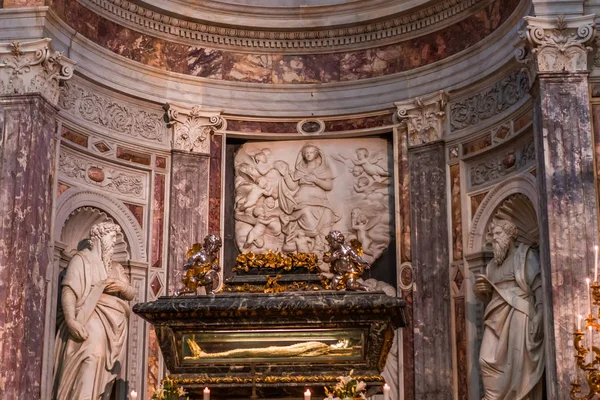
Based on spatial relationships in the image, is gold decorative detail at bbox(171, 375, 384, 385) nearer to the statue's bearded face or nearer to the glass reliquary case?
the glass reliquary case

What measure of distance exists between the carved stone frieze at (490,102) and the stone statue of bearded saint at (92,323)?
508 centimetres

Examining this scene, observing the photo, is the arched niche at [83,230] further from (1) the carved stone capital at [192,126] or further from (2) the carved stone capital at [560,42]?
(2) the carved stone capital at [560,42]

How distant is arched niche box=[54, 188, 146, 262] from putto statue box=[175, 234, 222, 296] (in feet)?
7.57

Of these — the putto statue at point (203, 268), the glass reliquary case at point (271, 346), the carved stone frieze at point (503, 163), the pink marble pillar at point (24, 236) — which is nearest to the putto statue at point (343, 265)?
the glass reliquary case at point (271, 346)

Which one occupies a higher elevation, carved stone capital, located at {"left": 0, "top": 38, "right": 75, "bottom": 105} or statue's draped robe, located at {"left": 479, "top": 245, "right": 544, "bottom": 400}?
carved stone capital, located at {"left": 0, "top": 38, "right": 75, "bottom": 105}

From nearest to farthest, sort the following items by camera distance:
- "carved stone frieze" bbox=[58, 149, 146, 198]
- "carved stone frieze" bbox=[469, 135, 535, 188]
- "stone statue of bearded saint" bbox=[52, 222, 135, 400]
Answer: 1. "stone statue of bearded saint" bbox=[52, 222, 135, 400]
2. "carved stone frieze" bbox=[469, 135, 535, 188]
3. "carved stone frieze" bbox=[58, 149, 146, 198]

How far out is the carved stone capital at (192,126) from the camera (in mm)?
14750

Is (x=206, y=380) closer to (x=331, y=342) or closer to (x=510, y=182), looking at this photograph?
(x=331, y=342)

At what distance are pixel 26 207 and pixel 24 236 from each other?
363 mm

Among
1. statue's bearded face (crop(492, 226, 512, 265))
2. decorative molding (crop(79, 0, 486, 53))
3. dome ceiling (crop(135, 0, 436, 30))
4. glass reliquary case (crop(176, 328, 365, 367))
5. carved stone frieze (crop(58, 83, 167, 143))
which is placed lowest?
glass reliquary case (crop(176, 328, 365, 367))

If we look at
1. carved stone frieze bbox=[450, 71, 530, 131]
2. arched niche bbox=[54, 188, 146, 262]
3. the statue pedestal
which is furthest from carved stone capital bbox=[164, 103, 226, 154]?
the statue pedestal

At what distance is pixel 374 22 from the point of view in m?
15.1

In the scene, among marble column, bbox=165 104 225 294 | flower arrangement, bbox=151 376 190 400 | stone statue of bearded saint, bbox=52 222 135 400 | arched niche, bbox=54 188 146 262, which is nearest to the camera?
flower arrangement, bbox=151 376 190 400

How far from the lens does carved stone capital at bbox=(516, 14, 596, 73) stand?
11.7m
